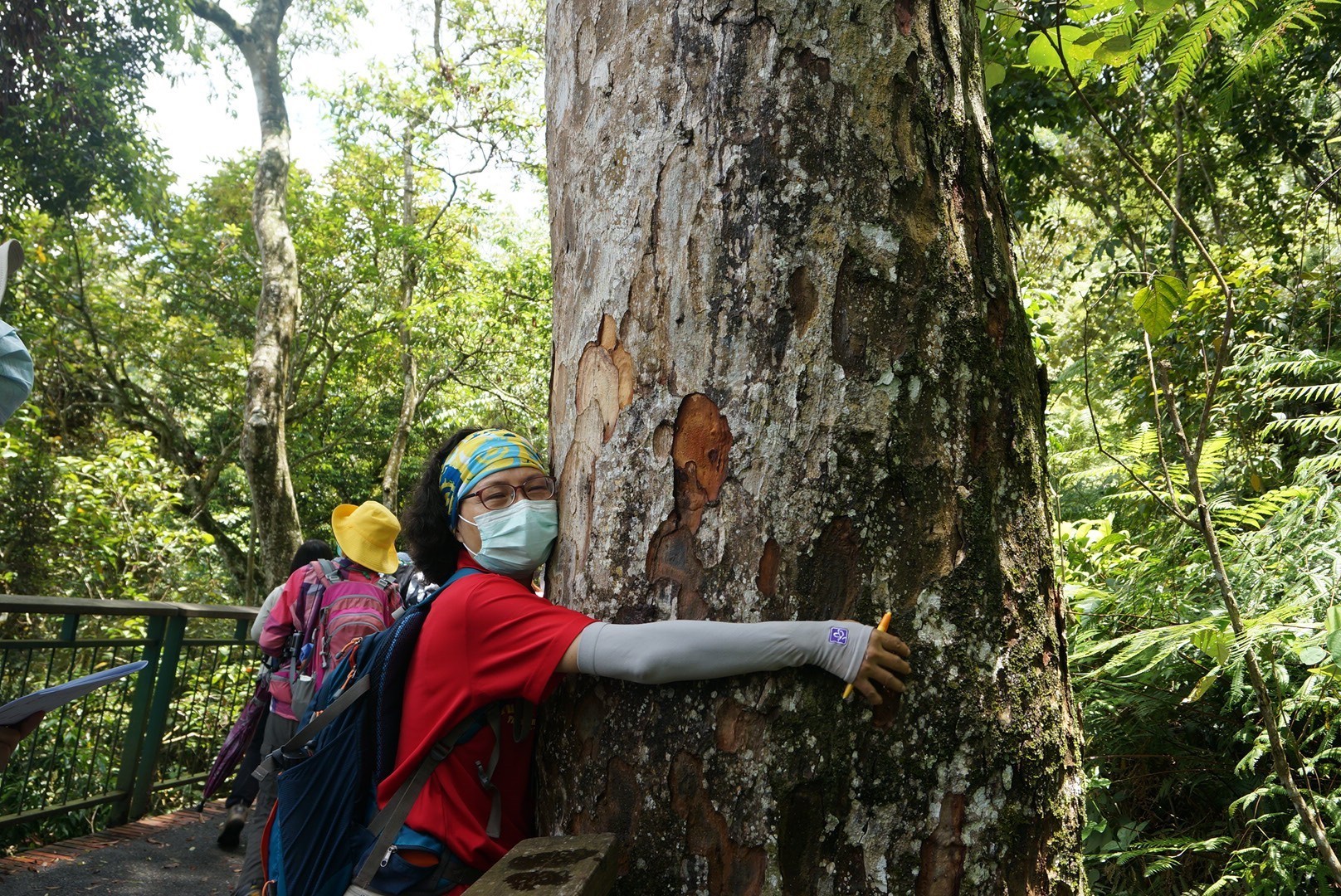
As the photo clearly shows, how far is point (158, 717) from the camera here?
19.6ft

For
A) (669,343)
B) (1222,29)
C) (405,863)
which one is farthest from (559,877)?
(1222,29)

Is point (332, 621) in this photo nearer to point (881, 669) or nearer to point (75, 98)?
point (881, 669)

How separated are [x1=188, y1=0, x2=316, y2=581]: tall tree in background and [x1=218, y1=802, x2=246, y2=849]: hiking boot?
371cm

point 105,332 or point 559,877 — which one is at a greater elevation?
point 105,332

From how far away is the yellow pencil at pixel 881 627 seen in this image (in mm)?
1584

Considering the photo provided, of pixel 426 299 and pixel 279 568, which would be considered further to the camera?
pixel 426 299

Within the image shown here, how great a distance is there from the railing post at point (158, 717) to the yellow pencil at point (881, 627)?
5649mm

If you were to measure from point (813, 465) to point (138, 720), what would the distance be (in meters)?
5.85

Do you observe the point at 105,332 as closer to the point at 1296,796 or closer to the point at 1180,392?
the point at 1180,392

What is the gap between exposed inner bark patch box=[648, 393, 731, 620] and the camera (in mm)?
1740

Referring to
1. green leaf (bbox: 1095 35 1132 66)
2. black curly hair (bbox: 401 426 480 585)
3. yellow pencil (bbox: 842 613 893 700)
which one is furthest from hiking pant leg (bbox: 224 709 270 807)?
green leaf (bbox: 1095 35 1132 66)

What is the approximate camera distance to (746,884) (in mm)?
1583

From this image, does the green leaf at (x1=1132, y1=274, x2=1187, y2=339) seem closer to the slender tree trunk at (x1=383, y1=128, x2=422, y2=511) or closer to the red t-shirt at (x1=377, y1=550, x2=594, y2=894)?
the red t-shirt at (x1=377, y1=550, x2=594, y2=894)

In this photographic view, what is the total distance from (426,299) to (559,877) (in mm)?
14794
